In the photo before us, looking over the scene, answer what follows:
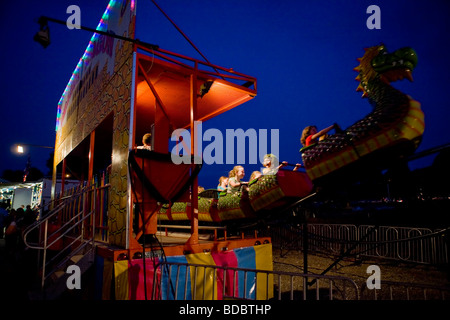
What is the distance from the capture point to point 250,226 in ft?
13.5

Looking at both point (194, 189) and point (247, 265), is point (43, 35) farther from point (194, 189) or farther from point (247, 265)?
point (247, 265)

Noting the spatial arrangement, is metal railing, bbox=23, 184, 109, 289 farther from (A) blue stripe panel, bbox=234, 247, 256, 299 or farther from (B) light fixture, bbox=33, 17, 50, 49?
(A) blue stripe panel, bbox=234, 247, 256, 299

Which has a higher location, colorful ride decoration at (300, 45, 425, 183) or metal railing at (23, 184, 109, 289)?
colorful ride decoration at (300, 45, 425, 183)

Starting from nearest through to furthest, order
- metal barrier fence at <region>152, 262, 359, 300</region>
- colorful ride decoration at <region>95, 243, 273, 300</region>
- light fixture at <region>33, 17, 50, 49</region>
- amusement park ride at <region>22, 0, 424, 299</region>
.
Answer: amusement park ride at <region>22, 0, 424, 299</region> → metal barrier fence at <region>152, 262, 359, 300</region> → colorful ride decoration at <region>95, 243, 273, 300</region> → light fixture at <region>33, 17, 50, 49</region>

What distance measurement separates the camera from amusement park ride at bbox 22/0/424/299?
242cm

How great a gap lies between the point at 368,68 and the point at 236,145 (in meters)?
2.62

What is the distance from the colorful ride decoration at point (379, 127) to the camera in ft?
7.23

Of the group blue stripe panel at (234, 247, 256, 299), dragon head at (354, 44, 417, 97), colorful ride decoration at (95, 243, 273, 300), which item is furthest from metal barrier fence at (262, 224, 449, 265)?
dragon head at (354, 44, 417, 97)

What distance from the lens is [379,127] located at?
228cm

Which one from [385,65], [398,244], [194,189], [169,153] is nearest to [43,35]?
[169,153]

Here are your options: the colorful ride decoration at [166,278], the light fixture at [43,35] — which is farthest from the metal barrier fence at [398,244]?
the light fixture at [43,35]

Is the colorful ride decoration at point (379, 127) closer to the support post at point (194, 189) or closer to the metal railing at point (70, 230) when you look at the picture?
the support post at point (194, 189)

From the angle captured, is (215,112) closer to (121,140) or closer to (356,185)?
(121,140)
